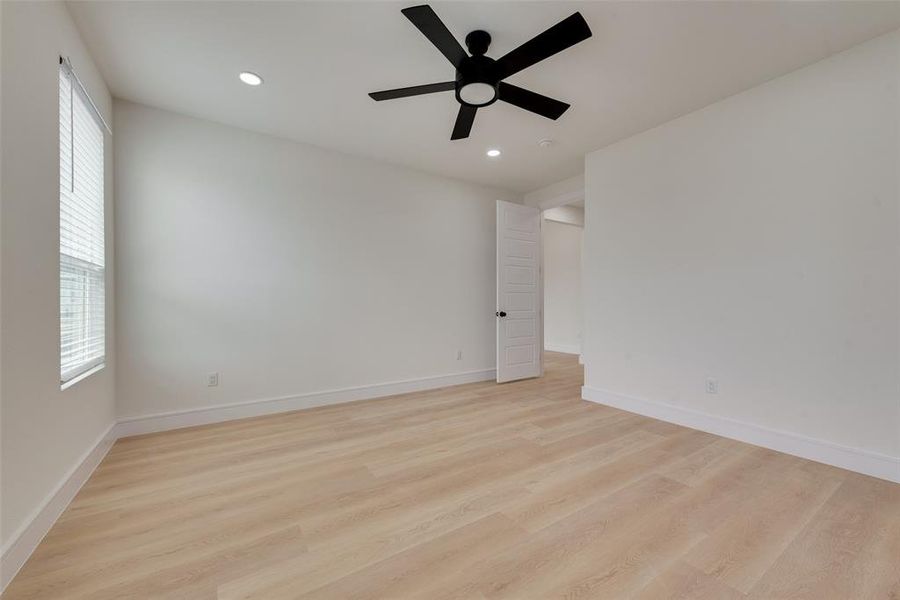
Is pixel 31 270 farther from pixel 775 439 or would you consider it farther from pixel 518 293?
pixel 775 439

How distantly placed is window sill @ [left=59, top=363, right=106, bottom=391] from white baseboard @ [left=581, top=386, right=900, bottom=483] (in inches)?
162

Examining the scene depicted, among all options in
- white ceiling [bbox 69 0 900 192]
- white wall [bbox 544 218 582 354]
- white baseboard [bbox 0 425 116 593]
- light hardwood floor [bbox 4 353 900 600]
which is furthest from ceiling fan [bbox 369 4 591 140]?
white wall [bbox 544 218 582 354]

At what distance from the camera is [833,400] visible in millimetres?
2328

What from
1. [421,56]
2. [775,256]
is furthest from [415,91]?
[775,256]

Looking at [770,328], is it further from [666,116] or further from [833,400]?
[666,116]

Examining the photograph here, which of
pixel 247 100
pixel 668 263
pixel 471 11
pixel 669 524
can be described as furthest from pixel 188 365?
pixel 668 263

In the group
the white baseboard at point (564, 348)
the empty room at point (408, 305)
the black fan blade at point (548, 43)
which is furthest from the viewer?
the white baseboard at point (564, 348)

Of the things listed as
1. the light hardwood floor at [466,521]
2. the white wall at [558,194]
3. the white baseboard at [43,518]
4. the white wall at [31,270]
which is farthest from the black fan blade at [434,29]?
the white wall at [558,194]

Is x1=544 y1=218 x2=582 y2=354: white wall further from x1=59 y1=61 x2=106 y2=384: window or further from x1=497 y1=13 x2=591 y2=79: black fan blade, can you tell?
x1=59 y1=61 x2=106 y2=384: window

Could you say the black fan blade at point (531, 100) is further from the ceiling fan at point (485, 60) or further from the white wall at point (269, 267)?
the white wall at point (269, 267)

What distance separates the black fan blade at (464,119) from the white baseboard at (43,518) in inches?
116

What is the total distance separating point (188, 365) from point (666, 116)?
4618 millimetres

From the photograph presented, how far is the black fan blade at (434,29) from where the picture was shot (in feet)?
5.17

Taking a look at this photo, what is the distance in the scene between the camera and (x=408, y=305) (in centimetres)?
425
